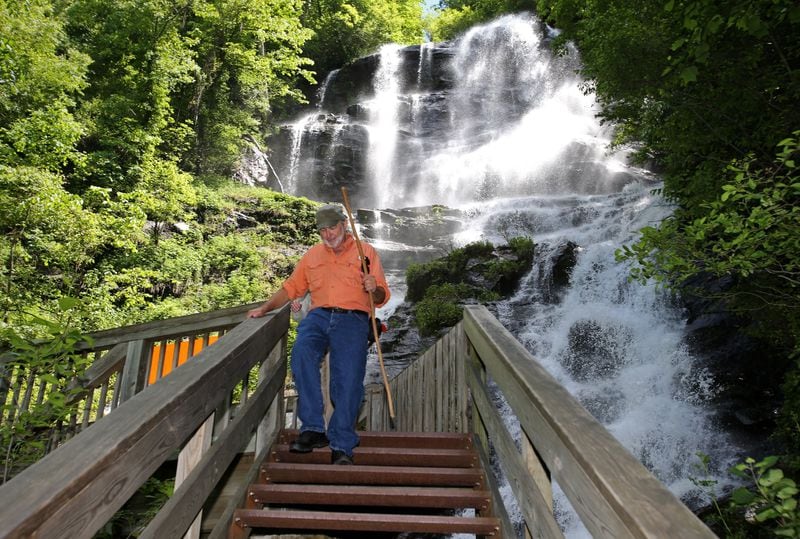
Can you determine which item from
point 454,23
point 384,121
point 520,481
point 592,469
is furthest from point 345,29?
point 592,469

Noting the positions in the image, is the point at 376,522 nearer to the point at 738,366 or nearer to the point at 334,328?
the point at 334,328

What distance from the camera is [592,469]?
1234 millimetres

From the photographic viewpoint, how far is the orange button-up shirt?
3.42 meters

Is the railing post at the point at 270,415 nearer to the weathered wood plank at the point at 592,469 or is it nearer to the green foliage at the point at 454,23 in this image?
the weathered wood plank at the point at 592,469

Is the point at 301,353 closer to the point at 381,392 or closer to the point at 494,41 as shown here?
the point at 381,392

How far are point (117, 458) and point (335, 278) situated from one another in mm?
2214

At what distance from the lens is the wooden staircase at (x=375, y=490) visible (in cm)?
235

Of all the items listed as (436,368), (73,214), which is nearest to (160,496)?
(436,368)

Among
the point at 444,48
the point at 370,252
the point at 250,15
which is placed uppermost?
the point at 444,48

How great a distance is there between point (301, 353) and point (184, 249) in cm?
1327

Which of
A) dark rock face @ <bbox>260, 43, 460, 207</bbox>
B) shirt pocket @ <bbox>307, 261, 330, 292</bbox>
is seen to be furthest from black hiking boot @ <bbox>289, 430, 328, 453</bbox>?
dark rock face @ <bbox>260, 43, 460, 207</bbox>

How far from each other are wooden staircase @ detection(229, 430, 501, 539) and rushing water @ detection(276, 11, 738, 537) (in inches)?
131

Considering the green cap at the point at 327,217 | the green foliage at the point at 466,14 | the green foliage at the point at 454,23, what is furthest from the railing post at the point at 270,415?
the green foliage at the point at 454,23

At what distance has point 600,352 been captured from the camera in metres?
10.1
